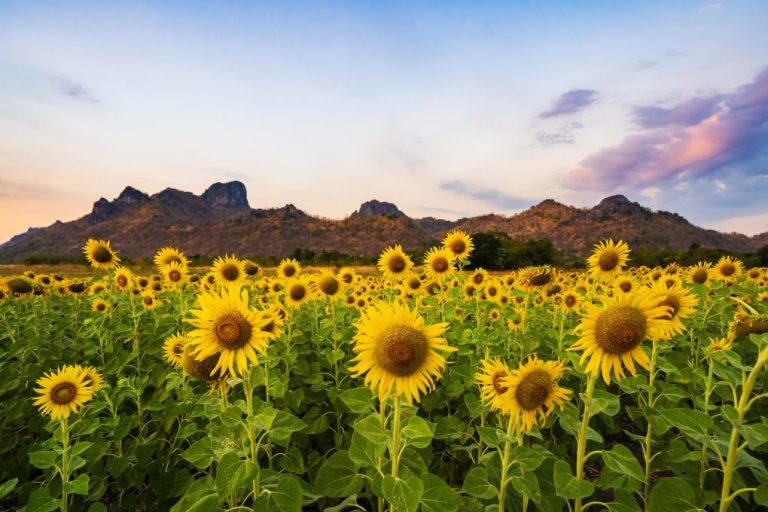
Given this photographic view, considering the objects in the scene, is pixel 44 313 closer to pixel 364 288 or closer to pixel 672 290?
pixel 364 288

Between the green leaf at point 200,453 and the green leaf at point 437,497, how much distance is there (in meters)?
1.48

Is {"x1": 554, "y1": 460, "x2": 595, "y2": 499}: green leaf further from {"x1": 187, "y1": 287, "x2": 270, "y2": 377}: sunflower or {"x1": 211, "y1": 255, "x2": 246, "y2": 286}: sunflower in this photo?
{"x1": 211, "y1": 255, "x2": 246, "y2": 286}: sunflower

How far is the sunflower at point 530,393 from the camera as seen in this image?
9.45 feet

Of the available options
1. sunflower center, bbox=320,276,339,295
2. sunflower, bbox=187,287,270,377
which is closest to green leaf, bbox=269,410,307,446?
sunflower, bbox=187,287,270,377

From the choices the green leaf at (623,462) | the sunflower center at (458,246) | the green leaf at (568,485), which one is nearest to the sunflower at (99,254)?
the sunflower center at (458,246)

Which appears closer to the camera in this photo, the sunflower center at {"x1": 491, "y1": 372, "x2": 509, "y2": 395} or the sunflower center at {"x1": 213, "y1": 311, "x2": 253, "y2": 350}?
the sunflower center at {"x1": 213, "y1": 311, "x2": 253, "y2": 350}

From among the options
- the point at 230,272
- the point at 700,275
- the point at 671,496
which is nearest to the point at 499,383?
the point at 671,496

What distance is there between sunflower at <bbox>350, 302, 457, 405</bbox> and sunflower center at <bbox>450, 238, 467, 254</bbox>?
516cm

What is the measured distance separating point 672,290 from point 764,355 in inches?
52.5

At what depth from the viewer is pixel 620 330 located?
8.39ft

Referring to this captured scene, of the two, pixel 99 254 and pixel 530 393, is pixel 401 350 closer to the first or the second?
pixel 530 393

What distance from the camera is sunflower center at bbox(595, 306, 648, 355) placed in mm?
2559

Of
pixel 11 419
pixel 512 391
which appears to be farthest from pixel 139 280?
pixel 512 391

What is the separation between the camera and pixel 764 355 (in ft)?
7.34
